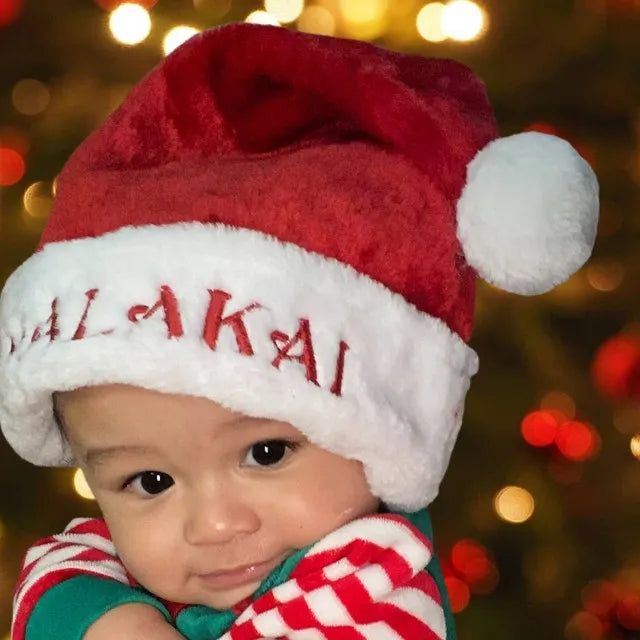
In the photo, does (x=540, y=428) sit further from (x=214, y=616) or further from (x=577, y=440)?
(x=214, y=616)

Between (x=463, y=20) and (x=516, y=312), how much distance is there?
1.29 feet

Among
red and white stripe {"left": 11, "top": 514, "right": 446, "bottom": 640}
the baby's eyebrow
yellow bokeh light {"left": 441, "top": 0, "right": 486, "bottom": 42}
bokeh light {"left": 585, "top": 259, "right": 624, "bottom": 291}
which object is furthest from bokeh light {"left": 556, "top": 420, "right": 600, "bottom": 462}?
the baby's eyebrow

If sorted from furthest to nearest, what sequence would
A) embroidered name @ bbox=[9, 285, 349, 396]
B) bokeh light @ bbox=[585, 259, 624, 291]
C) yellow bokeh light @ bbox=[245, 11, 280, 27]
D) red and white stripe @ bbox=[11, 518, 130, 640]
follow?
bokeh light @ bbox=[585, 259, 624, 291] → yellow bokeh light @ bbox=[245, 11, 280, 27] → red and white stripe @ bbox=[11, 518, 130, 640] → embroidered name @ bbox=[9, 285, 349, 396]

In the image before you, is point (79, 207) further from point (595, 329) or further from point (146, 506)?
point (595, 329)

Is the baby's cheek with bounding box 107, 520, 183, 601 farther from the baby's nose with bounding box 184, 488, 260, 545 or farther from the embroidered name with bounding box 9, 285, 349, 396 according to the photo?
the embroidered name with bounding box 9, 285, 349, 396

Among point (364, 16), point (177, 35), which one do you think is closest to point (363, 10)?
point (364, 16)

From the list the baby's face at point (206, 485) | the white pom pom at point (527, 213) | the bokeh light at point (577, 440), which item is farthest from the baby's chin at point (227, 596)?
the bokeh light at point (577, 440)

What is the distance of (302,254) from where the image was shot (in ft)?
2.01

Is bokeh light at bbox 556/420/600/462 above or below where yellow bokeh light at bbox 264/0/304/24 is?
below

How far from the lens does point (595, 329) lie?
1241mm

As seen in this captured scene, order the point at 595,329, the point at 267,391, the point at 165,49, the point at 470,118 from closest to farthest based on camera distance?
the point at 267,391, the point at 470,118, the point at 165,49, the point at 595,329

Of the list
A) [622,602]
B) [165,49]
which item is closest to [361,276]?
[165,49]

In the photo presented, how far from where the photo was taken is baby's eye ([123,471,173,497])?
655 mm

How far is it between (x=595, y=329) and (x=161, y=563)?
0.80 m
